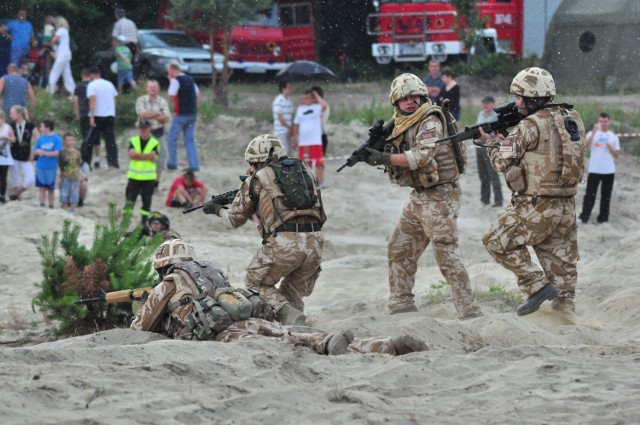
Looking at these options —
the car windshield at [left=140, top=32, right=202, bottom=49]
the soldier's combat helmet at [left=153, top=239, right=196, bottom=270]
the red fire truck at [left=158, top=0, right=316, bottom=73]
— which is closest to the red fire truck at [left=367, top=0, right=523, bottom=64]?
the red fire truck at [left=158, top=0, right=316, bottom=73]

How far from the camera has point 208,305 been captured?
8.62 metres

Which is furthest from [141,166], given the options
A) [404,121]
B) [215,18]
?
[215,18]

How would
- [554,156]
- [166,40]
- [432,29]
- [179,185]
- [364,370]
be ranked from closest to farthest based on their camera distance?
[364,370] → [554,156] → [179,185] → [166,40] → [432,29]

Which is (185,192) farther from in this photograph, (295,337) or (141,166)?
(295,337)

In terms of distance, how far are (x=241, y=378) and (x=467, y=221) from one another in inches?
449

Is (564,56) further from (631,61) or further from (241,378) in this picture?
(241,378)

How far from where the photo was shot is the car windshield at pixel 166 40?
26391 mm

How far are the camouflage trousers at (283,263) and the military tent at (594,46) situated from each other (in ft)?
58.3

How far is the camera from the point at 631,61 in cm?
2789

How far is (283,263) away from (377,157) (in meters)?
1.11

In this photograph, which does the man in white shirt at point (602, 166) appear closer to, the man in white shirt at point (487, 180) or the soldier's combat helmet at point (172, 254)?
the man in white shirt at point (487, 180)

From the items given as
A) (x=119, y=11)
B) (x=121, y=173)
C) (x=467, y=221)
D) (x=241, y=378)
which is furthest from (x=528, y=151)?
(x=119, y=11)

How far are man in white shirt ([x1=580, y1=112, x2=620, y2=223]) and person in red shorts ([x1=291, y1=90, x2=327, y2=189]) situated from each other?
12.3 feet

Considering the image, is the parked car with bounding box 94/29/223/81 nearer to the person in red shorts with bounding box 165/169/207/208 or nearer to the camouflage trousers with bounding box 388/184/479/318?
the person in red shorts with bounding box 165/169/207/208
